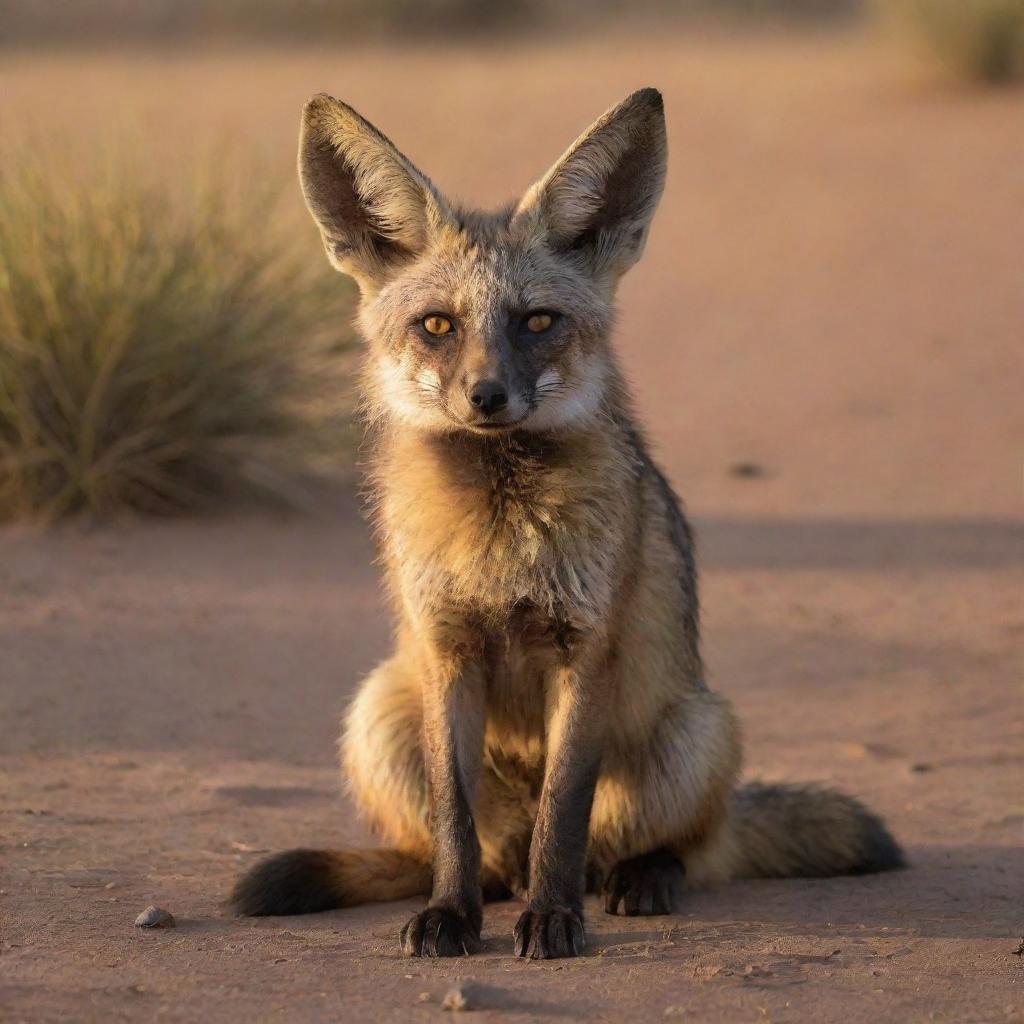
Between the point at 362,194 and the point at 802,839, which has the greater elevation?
the point at 362,194

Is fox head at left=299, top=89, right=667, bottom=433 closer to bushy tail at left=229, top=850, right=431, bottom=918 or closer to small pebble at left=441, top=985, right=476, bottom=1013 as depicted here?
bushy tail at left=229, top=850, right=431, bottom=918

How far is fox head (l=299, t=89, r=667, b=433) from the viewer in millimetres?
4988

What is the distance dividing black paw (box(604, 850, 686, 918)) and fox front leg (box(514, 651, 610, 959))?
1.27 feet

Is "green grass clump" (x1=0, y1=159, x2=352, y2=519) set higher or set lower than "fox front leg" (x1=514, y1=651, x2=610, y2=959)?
higher

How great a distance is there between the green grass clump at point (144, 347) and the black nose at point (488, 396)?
5539 mm

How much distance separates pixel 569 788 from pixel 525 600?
57 centimetres

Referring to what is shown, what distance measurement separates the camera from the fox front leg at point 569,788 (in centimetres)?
489

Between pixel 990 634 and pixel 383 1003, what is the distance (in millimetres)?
5550

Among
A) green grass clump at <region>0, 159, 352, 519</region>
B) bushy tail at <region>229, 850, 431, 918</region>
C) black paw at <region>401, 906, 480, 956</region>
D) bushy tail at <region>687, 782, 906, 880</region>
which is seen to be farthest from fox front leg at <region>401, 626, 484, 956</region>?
green grass clump at <region>0, 159, 352, 519</region>

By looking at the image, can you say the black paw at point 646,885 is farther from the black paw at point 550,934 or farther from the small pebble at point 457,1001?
the small pebble at point 457,1001

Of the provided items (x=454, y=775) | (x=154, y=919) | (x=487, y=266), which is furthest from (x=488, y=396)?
(x=154, y=919)

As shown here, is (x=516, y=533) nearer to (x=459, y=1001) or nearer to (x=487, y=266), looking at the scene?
(x=487, y=266)

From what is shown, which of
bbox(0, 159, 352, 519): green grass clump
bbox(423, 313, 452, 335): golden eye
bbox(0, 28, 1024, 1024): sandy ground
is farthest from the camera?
bbox(0, 159, 352, 519): green grass clump

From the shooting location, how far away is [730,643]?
28.8 feet
